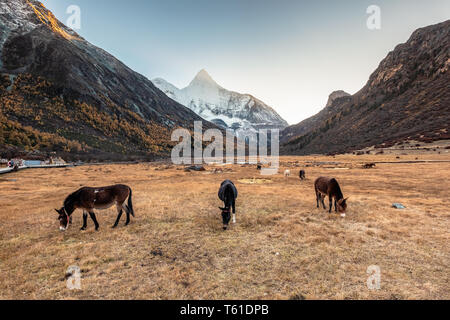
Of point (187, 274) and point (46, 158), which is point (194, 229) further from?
point (46, 158)

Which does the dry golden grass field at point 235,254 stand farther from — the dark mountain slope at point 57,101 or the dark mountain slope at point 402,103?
the dark mountain slope at point 402,103

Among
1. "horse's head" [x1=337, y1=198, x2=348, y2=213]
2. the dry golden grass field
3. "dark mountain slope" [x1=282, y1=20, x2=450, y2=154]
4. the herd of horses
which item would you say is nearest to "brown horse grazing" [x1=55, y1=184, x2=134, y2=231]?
the herd of horses

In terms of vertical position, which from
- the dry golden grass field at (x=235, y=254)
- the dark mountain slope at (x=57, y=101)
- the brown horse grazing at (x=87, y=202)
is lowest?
the dry golden grass field at (x=235, y=254)

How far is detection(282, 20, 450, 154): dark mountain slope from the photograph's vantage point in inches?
3996

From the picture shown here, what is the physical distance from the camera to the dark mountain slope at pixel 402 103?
102m

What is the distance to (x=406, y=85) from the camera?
142m

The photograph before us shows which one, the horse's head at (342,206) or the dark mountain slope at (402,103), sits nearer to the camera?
the horse's head at (342,206)

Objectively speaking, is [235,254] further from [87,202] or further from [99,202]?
[87,202]

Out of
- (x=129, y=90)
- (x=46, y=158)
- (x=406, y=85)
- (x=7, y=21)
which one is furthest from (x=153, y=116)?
(x=406, y=85)

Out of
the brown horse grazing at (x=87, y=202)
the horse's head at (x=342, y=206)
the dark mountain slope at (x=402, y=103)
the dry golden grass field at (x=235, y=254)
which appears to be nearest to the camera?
the dry golden grass field at (x=235, y=254)

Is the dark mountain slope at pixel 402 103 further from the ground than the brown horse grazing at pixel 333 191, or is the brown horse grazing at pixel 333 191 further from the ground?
the dark mountain slope at pixel 402 103

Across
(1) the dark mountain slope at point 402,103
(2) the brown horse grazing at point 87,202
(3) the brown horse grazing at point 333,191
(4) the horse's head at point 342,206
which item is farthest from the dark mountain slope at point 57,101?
(1) the dark mountain slope at point 402,103

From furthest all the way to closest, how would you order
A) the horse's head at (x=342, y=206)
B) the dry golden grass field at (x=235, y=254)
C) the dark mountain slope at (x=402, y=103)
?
1. the dark mountain slope at (x=402, y=103)
2. the horse's head at (x=342, y=206)
3. the dry golden grass field at (x=235, y=254)

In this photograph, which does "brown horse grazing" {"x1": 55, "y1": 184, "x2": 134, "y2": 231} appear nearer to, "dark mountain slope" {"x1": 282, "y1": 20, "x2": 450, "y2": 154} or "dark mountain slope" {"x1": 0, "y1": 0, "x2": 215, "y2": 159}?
"dark mountain slope" {"x1": 0, "y1": 0, "x2": 215, "y2": 159}
